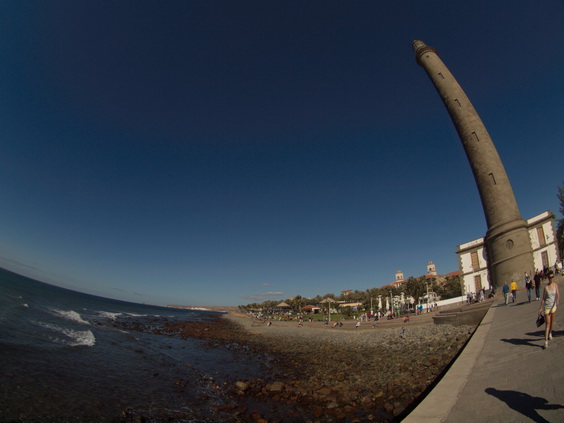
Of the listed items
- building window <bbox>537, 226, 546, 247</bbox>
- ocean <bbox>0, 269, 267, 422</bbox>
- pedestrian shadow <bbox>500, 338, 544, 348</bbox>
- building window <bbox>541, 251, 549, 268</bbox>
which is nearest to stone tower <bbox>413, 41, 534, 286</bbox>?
building window <bbox>541, 251, 549, 268</bbox>

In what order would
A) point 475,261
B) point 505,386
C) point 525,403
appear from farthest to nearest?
point 475,261 < point 505,386 < point 525,403

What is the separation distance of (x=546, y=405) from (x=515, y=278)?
20.7 m

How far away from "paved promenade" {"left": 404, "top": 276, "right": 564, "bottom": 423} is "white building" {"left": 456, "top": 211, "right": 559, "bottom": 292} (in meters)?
24.6

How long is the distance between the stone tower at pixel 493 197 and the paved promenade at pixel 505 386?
16.2 meters

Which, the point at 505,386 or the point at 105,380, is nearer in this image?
the point at 505,386

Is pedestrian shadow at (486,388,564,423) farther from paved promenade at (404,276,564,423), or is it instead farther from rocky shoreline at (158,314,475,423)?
rocky shoreline at (158,314,475,423)

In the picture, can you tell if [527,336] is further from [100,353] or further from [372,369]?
[100,353]

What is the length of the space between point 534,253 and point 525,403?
3543 centimetres

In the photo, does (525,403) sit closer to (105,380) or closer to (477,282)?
(105,380)

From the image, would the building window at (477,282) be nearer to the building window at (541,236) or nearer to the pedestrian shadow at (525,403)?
the building window at (541,236)

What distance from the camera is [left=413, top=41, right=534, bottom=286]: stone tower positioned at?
1931cm

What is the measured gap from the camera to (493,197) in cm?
2133

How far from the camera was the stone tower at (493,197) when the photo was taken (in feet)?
63.4

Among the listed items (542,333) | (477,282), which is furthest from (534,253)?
(542,333)
